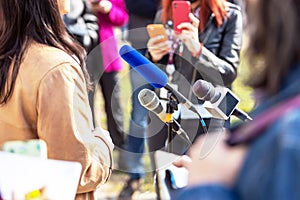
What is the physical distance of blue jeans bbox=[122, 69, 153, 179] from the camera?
3.49m

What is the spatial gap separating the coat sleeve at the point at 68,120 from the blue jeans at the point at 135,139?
1.37 meters

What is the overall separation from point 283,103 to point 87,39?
10.2ft

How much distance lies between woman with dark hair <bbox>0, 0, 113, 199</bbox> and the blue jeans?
1.35m

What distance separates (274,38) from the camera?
968mm

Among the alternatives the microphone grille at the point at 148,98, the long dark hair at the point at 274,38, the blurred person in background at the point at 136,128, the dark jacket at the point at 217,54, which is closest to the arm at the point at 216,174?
the long dark hair at the point at 274,38

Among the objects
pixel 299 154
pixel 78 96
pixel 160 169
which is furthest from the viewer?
pixel 160 169

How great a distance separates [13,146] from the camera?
1.55 m

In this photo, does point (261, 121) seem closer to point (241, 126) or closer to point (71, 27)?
point (241, 126)

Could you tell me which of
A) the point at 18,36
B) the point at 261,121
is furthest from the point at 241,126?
the point at 18,36

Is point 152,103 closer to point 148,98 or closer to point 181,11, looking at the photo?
point 148,98

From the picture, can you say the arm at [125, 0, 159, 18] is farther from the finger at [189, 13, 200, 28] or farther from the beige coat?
the beige coat

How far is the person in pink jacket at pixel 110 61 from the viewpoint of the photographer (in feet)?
13.1

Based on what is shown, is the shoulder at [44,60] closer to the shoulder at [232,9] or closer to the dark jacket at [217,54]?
the dark jacket at [217,54]

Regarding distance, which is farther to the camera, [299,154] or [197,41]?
[197,41]
